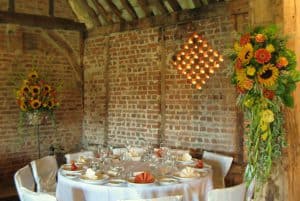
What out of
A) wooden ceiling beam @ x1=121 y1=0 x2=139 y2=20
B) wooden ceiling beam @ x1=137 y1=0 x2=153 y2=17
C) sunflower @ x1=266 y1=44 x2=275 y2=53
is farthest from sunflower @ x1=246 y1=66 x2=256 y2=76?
wooden ceiling beam @ x1=121 y1=0 x2=139 y2=20

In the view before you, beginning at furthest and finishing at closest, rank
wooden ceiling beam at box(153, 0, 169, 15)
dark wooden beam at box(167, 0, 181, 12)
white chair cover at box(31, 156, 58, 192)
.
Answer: wooden ceiling beam at box(153, 0, 169, 15)
dark wooden beam at box(167, 0, 181, 12)
white chair cover at box(31, 156, 58, 192)

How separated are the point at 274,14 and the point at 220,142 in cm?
294

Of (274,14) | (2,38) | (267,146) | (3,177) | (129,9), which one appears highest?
(129,9)

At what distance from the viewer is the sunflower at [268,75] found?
279cm

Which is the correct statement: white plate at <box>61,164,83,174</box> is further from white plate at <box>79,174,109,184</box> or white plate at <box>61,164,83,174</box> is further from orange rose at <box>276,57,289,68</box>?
orange rose at <box>276,57,289,68</box>

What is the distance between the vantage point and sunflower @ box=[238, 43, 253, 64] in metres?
2.91

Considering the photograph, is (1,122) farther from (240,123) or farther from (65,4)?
(240,123)

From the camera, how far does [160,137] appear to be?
21.0 feet

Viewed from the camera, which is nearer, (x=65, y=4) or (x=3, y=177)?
(x=3, y=177)

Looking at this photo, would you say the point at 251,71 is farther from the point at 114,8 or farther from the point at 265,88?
the point at 114,8

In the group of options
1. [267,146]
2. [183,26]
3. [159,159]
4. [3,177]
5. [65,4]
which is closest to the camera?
[267,146]

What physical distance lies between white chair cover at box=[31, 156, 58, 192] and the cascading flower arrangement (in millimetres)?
2849

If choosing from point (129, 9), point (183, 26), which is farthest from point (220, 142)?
point (129, 9)

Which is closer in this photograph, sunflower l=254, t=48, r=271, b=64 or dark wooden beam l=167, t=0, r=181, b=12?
sunflower l=254, t=48, r=271, b=64
